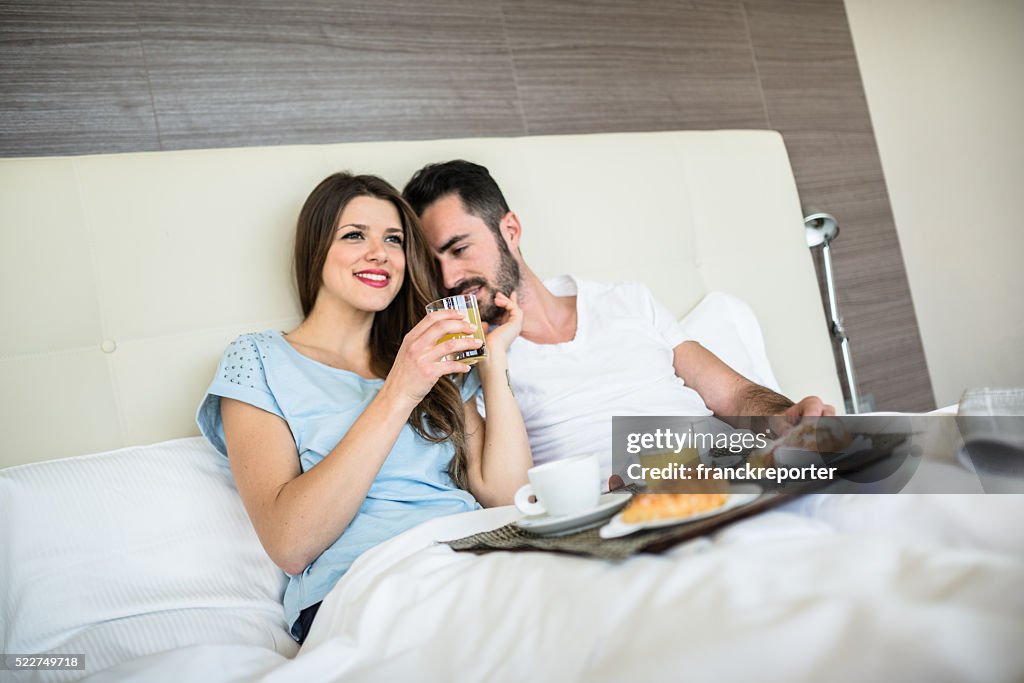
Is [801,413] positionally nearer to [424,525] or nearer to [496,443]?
[496,443]

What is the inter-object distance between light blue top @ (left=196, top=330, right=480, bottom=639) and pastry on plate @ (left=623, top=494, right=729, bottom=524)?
66cm

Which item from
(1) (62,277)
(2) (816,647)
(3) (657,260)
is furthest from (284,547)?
(3) (657,260)

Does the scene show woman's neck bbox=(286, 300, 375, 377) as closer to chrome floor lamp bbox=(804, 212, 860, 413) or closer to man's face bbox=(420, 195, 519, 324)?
man's face bbox=(420, 195, 519, 324)

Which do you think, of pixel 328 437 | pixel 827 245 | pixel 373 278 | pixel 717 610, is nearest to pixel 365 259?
pixel 373 278

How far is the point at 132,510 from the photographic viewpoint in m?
1.45

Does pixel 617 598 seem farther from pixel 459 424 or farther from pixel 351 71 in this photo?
pixel 351 71

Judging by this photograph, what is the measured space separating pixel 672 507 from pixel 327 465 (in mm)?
661

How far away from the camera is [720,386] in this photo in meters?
1.95

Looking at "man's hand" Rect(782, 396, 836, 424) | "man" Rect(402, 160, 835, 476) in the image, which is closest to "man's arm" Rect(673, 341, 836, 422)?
"man" Rect(402, 160, 835, 476)

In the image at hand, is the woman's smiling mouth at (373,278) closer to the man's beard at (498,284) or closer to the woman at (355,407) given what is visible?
the woman at (355,407)

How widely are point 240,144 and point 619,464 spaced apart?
1296 mm

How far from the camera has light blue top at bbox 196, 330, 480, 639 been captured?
140cm

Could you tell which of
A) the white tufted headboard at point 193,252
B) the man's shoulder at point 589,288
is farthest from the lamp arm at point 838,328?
the man's shoulder at point 589,288

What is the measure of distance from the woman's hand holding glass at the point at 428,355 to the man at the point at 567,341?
487 mm
